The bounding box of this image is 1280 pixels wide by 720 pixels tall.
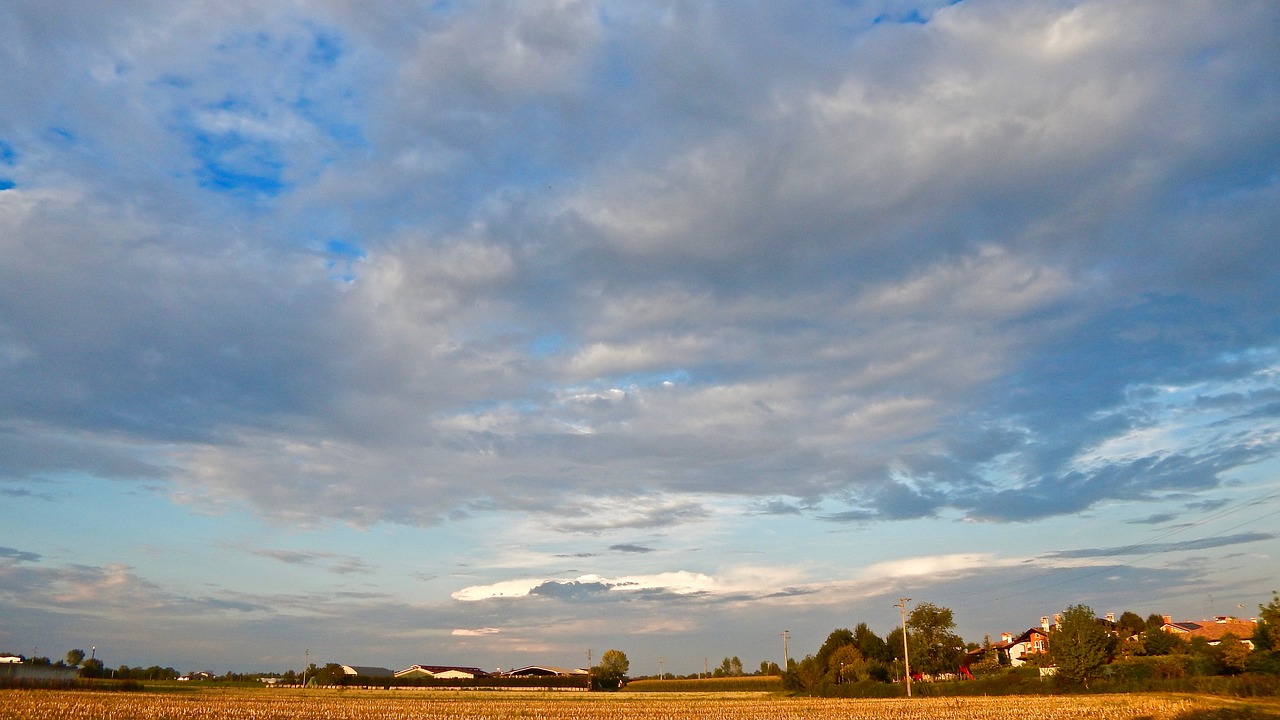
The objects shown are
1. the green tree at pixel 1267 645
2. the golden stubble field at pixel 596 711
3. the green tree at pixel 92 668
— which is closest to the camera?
the golden stubble field at pixel 596 711

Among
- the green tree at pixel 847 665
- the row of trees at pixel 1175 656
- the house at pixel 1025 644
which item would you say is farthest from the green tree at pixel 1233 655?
the house at pixel 1025 644

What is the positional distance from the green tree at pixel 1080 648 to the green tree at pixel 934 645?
52.2m

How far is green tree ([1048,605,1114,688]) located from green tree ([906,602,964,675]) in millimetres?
52248

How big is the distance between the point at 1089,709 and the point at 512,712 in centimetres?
4590

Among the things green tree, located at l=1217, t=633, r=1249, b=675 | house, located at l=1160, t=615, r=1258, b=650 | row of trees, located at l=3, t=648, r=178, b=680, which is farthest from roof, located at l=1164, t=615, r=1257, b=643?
row of trees, located at l=3, t=648, r=178, b=680

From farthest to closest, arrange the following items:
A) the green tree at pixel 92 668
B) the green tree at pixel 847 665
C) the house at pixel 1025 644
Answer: the house at pixel 1025 644
the green tree at pixel 92 668
the green tree at pixel 847 665

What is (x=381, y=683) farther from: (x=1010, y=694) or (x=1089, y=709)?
(x=1089, y=709)

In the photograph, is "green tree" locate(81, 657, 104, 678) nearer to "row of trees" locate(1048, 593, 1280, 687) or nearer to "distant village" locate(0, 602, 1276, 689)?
"distant village" locate(0, 602, 1276, 689)

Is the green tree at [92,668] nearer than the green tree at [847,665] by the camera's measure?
No

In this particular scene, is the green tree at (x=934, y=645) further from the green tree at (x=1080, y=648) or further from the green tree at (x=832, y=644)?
the green tree at (x=1080, y=648)

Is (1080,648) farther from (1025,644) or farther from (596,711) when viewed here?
(1025,644)

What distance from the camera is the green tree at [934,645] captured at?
144625 millimetres

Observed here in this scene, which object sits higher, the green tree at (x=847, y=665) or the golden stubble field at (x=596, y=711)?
the golden stubble field at (x=596, y=711)

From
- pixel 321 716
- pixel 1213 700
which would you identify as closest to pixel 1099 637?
pixel 1213 700
